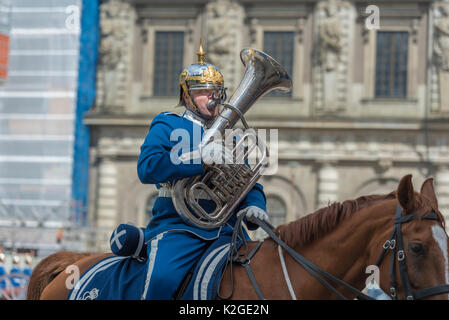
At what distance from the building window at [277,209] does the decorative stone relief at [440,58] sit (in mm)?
5877

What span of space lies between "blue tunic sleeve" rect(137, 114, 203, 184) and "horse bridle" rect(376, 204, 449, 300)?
1.22m

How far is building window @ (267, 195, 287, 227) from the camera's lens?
23891 millimetres

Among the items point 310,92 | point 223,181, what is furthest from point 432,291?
point 310,92

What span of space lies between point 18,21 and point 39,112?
3155mm

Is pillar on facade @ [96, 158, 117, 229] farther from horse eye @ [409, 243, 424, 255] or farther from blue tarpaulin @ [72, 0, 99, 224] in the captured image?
horse eye @ [409, 243, 424, 255]

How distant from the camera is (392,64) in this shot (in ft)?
79.7

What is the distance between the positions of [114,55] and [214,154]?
21.2m

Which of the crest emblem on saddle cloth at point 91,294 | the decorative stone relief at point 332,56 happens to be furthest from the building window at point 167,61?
the crest emblem on saddle cloth at point 91,294

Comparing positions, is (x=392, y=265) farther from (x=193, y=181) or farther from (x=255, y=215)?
(x=193, y=181)

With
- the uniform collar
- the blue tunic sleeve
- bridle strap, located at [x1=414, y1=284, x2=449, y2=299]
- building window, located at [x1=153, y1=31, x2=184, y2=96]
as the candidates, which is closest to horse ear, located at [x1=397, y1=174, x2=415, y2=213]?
bridle strap, located at [x1=414, y1=284, x2=449, y2=299]

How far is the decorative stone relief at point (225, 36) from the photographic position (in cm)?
2420

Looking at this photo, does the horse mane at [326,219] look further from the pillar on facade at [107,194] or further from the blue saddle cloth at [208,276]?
the pillar on facade at [107,194]
